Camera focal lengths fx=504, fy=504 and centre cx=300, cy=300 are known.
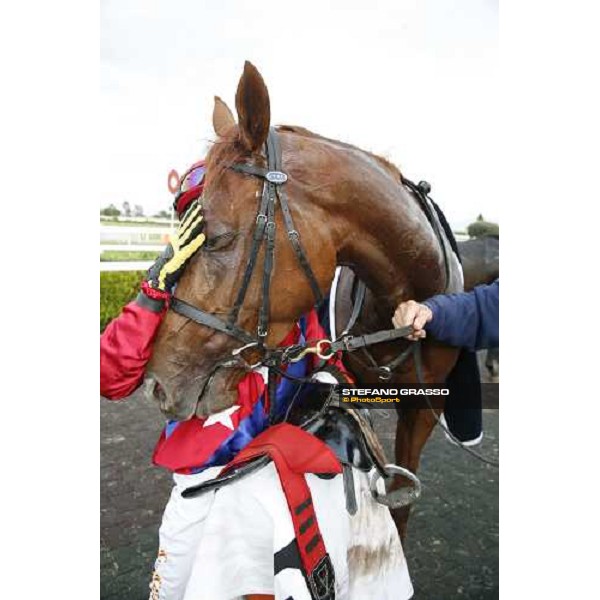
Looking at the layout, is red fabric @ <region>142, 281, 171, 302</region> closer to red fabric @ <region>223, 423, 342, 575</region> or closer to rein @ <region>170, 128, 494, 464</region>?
rein @ <region>170, 128, 494, 464</region>

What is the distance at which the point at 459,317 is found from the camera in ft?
5.27

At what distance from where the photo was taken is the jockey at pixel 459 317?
1.56m

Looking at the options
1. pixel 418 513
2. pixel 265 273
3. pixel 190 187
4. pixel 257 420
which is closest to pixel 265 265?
pixel 265 273

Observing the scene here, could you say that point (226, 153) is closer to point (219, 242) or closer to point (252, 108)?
point (252, 108)

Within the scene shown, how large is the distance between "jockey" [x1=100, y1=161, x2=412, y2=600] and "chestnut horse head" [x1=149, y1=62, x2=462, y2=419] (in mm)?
48

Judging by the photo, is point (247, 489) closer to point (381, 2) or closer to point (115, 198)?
point (115, 198)

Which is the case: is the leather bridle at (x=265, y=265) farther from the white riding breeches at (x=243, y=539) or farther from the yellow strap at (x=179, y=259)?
the white riding breeches at (x=243, y=539)

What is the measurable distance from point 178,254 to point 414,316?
730 millimetres

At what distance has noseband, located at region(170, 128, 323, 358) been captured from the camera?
52.1 inches

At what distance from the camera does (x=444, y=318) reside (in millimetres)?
1582

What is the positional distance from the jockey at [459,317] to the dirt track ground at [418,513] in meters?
0.71

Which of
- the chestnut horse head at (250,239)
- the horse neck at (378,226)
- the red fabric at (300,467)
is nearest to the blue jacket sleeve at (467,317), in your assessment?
the horse neck at (378,226)
